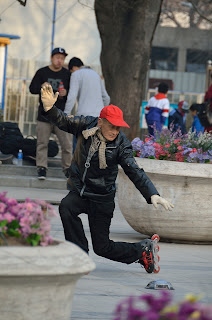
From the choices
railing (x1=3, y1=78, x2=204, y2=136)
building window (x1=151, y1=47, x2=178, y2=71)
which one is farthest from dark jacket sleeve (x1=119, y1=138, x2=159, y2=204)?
building window (x1=151, y1=47, x2=178, y2=71)

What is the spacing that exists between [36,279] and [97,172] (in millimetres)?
2898

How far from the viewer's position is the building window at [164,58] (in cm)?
4841

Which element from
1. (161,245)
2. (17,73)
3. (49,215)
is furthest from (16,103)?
(49,215)

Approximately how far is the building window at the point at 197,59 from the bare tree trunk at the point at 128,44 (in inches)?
1275

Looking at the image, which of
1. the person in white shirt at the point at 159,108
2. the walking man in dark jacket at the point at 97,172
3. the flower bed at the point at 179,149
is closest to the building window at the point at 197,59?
the person in white shirt at the point at 159,108

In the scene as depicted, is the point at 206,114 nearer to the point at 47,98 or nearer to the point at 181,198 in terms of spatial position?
the point at 181,198

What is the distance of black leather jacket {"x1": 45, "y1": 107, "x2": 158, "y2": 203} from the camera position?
20.5 ft

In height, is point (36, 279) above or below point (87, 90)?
below

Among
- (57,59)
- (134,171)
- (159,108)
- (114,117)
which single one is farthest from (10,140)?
(114,117)

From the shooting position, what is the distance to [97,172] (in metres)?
6.34

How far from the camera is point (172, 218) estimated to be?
8.29m

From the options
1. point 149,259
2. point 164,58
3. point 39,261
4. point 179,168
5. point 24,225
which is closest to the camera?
point 39,261

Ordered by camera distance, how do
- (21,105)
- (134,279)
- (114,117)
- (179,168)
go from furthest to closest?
1. (21,105)
2. (179,168)
3. (134,279)
4. (114,117)

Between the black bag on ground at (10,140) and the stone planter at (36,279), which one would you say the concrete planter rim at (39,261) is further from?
the black bag on ground at (10,140)
